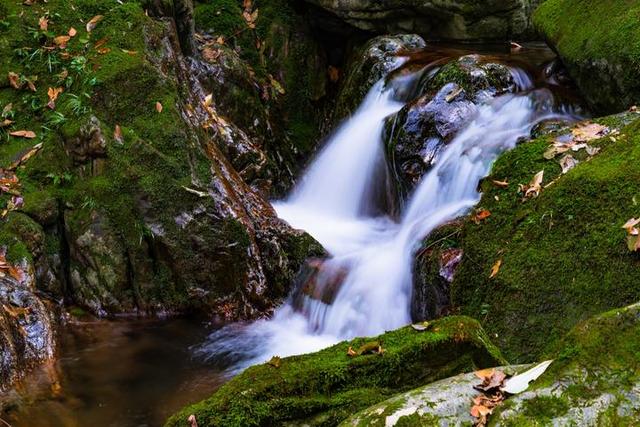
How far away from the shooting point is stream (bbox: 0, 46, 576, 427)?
4641 mm

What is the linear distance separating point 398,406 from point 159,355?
12.4 ft

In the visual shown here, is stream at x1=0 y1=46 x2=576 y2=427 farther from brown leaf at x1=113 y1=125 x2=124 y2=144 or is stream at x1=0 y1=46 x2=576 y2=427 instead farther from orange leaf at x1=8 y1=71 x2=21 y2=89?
orange leaf at x1=8 y1=71 x2=21 y2=89

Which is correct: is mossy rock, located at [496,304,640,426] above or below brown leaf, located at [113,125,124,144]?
below

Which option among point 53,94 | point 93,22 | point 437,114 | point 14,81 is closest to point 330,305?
point 437,114

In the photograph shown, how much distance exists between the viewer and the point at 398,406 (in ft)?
6.93

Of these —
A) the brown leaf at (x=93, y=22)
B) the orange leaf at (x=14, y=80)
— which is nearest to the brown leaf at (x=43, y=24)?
the brown leaf at (x=93, y=22)

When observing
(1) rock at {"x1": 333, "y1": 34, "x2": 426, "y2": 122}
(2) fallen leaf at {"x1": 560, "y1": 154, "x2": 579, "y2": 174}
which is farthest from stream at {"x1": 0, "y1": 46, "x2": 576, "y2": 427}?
(2) fallen leaf at {"x1": 560, "y1": 154, "x2": 579, "y2": 174}

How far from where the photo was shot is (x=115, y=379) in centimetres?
495

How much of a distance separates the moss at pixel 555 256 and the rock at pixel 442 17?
693cm

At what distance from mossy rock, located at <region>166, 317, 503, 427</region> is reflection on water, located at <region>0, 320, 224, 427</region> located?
2.08 meters

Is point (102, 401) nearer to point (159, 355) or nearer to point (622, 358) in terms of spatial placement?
point (159, 355)

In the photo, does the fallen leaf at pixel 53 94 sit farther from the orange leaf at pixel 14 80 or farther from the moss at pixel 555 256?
the moss at pixel 555 256

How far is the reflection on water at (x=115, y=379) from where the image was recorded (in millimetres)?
4332

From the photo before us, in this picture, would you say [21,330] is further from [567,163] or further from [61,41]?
[567,163]
